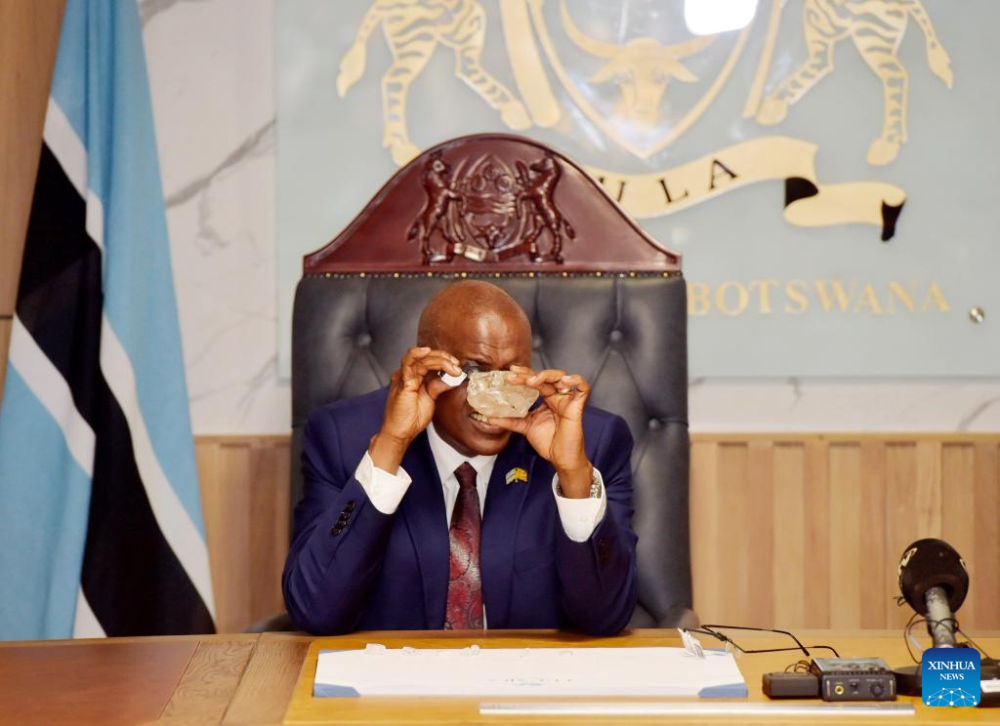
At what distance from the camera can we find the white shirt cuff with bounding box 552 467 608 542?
5.23 feet

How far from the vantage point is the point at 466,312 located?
1.76 metres

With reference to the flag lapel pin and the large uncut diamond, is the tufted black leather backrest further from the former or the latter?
the large uncut diamond

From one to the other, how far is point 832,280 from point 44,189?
187cm

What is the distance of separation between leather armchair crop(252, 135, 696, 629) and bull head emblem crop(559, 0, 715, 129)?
71cm

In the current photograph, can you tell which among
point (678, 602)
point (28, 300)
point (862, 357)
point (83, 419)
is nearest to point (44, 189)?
point (28, 300)

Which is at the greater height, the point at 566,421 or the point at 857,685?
the point at 566,421

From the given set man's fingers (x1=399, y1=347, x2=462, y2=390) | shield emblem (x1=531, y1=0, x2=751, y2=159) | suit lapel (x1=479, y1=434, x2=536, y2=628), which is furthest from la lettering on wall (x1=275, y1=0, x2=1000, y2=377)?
man's fingers (x1=399, y1=347, x2=462, y2=390)

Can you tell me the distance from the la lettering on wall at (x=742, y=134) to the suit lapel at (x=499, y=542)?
3.60 ft

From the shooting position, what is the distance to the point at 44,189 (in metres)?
2.42

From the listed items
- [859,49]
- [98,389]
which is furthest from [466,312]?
[859,49]

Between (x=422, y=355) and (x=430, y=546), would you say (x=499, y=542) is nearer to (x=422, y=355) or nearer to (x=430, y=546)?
(x=430, y=546)

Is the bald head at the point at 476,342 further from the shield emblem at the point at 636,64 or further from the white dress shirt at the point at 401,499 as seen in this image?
the shield emblem at the point at 636,64

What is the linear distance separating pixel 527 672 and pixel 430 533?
0.56 meters

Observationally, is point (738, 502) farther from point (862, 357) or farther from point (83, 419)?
point (83, 419)
